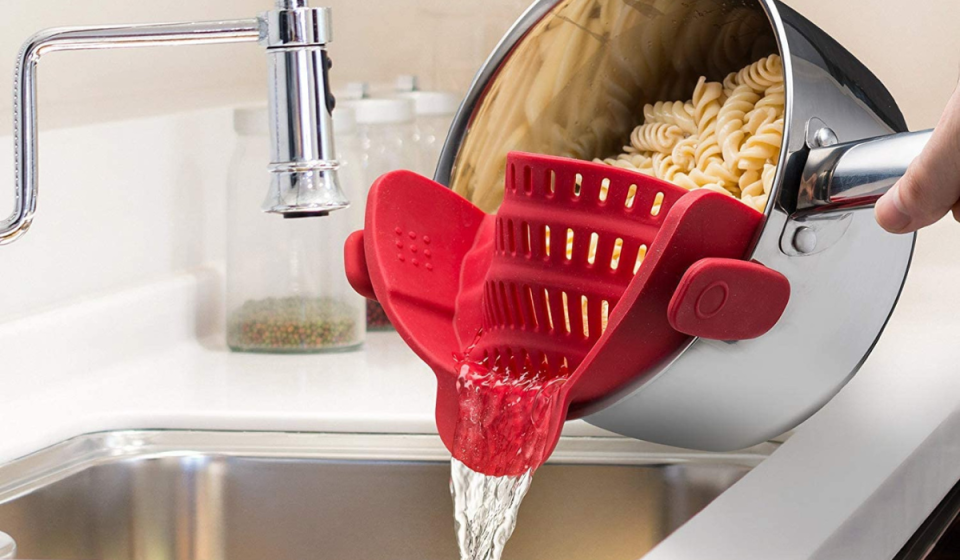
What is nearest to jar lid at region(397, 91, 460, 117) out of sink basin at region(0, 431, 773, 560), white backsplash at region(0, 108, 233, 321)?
white backsplash at region(0, 108, 233, 321)

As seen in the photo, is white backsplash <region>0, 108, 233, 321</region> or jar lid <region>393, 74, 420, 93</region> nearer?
white backsplash <region>0, 108, 233, 321</region>

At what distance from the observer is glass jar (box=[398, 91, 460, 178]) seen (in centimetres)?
133

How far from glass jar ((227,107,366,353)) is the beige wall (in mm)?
133

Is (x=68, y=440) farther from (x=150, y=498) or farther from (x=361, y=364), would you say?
(x=361, y=364)

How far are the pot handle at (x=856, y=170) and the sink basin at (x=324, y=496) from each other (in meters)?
0.31

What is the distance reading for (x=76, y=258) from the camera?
104 centimetres

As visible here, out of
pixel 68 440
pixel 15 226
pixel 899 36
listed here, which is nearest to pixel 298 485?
pixel 68 440

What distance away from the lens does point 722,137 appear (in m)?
0.80

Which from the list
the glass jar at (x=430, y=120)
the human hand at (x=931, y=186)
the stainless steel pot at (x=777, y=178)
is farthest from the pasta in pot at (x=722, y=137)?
the glass jar at (x=430, y=120)

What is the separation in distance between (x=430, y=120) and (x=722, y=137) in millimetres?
600

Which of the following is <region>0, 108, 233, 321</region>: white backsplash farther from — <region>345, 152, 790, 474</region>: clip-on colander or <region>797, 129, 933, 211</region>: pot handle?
<region>797, 129, 933, 211</region>: pot handle

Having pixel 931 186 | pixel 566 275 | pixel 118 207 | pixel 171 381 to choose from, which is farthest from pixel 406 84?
pixel 931 186

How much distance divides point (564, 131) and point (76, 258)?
471mm

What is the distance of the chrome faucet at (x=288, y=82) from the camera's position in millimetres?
650
